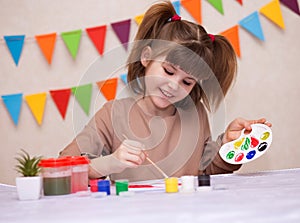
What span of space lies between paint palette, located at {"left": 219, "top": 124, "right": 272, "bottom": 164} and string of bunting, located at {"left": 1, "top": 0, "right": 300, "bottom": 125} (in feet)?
2.65

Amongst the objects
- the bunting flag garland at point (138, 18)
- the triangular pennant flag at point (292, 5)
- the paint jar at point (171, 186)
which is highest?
the triangular pennant flag at point (292, 5)

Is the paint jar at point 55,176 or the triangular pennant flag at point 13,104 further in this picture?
the triangular pennant flag at point 13,104

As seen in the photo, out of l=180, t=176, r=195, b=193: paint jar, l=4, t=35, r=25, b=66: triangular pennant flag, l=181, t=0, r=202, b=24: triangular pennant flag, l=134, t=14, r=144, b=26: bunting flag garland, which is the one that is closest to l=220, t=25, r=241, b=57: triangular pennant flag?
l=181, t=0, r=202, b=24: triangular pennant flag

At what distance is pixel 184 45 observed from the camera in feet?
4.07

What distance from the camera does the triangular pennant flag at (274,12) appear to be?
6.07 feet

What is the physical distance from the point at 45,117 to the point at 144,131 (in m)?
0.68

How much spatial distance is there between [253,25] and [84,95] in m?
0.72

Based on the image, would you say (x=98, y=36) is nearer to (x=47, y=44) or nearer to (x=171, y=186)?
(x=47, y=44)

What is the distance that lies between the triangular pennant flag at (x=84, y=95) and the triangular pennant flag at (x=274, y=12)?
2.45 ft

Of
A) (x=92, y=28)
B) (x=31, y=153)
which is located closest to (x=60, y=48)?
(x=92, y=28)

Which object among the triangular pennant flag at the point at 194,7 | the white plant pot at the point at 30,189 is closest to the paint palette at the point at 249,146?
the white plant pot at the point at 30,189

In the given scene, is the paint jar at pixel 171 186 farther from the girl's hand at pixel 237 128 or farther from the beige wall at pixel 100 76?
the beige wall at pixel 100 76

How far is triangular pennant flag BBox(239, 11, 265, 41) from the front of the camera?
1847mm

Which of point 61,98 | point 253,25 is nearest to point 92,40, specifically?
point 61,98
